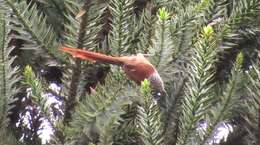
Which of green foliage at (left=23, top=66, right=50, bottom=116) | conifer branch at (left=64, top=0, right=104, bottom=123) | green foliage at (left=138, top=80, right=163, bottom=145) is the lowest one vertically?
green foliage at (left=138, top=80, right=163, bottom=145)

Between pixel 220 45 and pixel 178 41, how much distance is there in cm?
16

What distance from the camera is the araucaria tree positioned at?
123 centimetres

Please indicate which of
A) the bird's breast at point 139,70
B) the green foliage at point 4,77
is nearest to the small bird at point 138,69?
the bird's breast at point 139,70

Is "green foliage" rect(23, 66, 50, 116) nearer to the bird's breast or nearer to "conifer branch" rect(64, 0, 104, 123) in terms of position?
A: "conifer branch" rect(64, 0, 104, 123)

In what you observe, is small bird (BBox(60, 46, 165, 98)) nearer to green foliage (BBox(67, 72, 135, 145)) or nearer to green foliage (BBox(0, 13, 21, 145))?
green foliage (BBox(67, 72, 135, 145))

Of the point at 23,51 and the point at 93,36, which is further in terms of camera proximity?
the point at 23,51

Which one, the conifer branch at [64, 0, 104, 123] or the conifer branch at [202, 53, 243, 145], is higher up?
the conifer branch at [64, 0, 104, 123]

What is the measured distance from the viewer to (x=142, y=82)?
3.87 feet

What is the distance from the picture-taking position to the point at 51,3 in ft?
5.26

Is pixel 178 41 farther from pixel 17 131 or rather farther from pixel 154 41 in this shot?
pixel 17 131

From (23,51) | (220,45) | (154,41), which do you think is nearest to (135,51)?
(154,41)

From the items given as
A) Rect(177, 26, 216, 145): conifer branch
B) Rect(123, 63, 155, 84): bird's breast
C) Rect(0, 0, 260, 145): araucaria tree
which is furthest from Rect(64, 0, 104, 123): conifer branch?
Rect(177, 26, 216, 145): conifer branch

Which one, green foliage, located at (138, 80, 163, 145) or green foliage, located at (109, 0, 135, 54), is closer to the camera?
green foliage, located at (138, 80, 163, 145)

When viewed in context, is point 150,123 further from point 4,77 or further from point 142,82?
point 4,77
